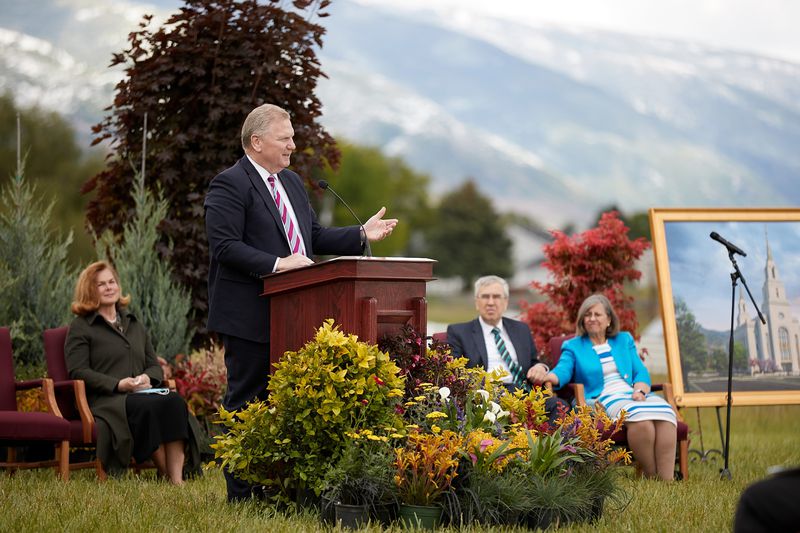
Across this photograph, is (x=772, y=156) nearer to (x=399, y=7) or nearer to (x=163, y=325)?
(x=399, y=7)

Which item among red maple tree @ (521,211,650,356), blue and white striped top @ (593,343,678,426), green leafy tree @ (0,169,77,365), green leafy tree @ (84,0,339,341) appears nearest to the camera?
blue and white striped top @ (593,343,678,426)

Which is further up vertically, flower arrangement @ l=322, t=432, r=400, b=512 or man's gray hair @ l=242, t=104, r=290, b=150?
man's gray hair @ l=242, t=104, r=290, b=150

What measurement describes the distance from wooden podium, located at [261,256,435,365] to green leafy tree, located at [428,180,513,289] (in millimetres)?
77981

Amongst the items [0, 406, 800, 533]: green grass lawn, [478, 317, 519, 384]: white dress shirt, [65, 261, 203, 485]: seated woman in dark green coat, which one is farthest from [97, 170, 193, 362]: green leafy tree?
[478, 317, 519, 384]: white dress shirt

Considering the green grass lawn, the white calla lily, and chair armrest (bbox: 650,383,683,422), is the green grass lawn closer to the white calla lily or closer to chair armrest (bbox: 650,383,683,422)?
chair armrest (bbox: 650,383,683,422)

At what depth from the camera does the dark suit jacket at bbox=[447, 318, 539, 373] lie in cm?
742

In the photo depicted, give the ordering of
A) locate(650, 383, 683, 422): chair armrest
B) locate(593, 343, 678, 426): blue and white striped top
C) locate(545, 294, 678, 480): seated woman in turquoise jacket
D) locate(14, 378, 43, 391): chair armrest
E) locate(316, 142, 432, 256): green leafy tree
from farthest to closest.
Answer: locate(316, 142, 432, 256): green leafy tree
locate(650, 383, 683, 422): chair armrest
locate(545, 294, 678, 480): seated woman in turquoise jacket
locate(593, 343, 678, 426): blue and white striped top
locate(14, 378, 43, 391): chair armrest

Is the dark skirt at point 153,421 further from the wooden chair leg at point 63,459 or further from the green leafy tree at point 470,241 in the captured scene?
the green leafy tree at point 470,241

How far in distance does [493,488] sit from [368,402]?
641 millimetres

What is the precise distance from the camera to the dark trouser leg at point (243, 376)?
490 centimetres

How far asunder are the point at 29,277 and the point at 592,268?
4.80 m

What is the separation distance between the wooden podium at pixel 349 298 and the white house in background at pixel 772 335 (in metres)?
4.42

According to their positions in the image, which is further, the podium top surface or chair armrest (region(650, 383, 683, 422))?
chair armrest (region(650, 383, 683, 422))

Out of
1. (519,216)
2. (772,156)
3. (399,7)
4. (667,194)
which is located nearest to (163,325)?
(519,216)
